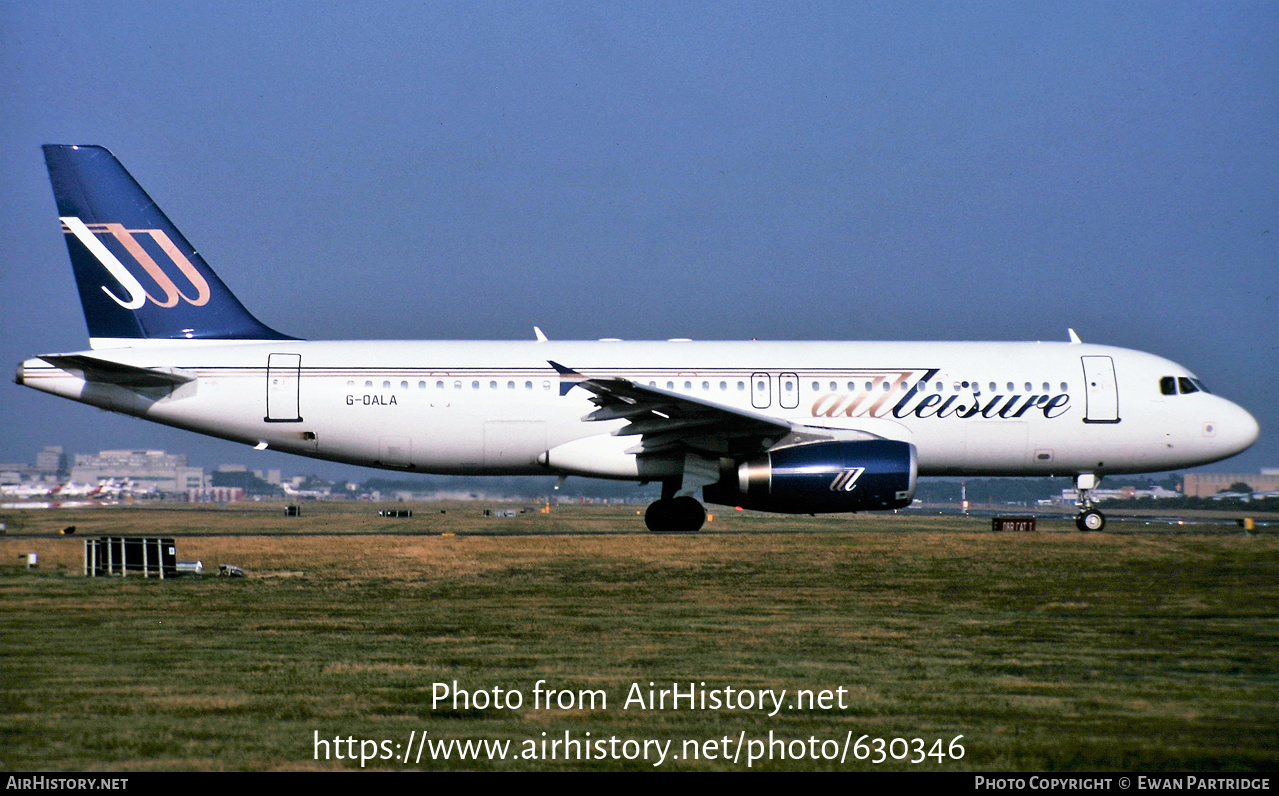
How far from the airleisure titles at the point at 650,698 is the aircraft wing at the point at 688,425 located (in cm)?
1111

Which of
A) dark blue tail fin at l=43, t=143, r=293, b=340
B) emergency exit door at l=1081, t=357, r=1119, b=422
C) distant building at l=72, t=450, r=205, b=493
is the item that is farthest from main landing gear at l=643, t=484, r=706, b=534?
distant building at l=72, t=450, r=205, b=493

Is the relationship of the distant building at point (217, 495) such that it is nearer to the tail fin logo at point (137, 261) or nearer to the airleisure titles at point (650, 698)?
the tail fin logo at point (137, 261)

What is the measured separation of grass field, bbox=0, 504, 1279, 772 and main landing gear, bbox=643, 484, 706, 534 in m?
3.47

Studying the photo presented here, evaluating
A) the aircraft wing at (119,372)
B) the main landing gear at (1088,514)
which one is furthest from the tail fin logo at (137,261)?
the main landing gear at (1088,514)

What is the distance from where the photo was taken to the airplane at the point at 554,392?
2002cm

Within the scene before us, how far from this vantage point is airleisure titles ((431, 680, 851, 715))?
693cm

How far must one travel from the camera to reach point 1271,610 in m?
11.5

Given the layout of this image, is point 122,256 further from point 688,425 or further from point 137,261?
point 688,425

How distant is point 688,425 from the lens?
1927 cm

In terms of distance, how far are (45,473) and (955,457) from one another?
60835 millimetres

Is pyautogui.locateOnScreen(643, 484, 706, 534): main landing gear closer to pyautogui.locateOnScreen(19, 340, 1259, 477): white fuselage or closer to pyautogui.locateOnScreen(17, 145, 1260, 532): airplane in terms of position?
pyautogui.locateOnScreen(17, 145, 1260, 532): airplane

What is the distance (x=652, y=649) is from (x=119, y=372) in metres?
14.0

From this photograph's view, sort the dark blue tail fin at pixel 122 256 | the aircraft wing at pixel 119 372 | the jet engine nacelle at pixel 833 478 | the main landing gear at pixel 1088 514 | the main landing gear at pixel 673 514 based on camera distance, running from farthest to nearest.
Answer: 1. the main landing gear at pixel 1088 514
2. the main landing gear at pixel 673 514
3. the dark blue tail fin at pixel 122 256
4. the aircraft wing at pixel 119 372
5. the jet engine nacelle at pixel 833 478

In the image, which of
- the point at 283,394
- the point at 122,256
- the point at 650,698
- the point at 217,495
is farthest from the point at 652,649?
the point at 217,495
